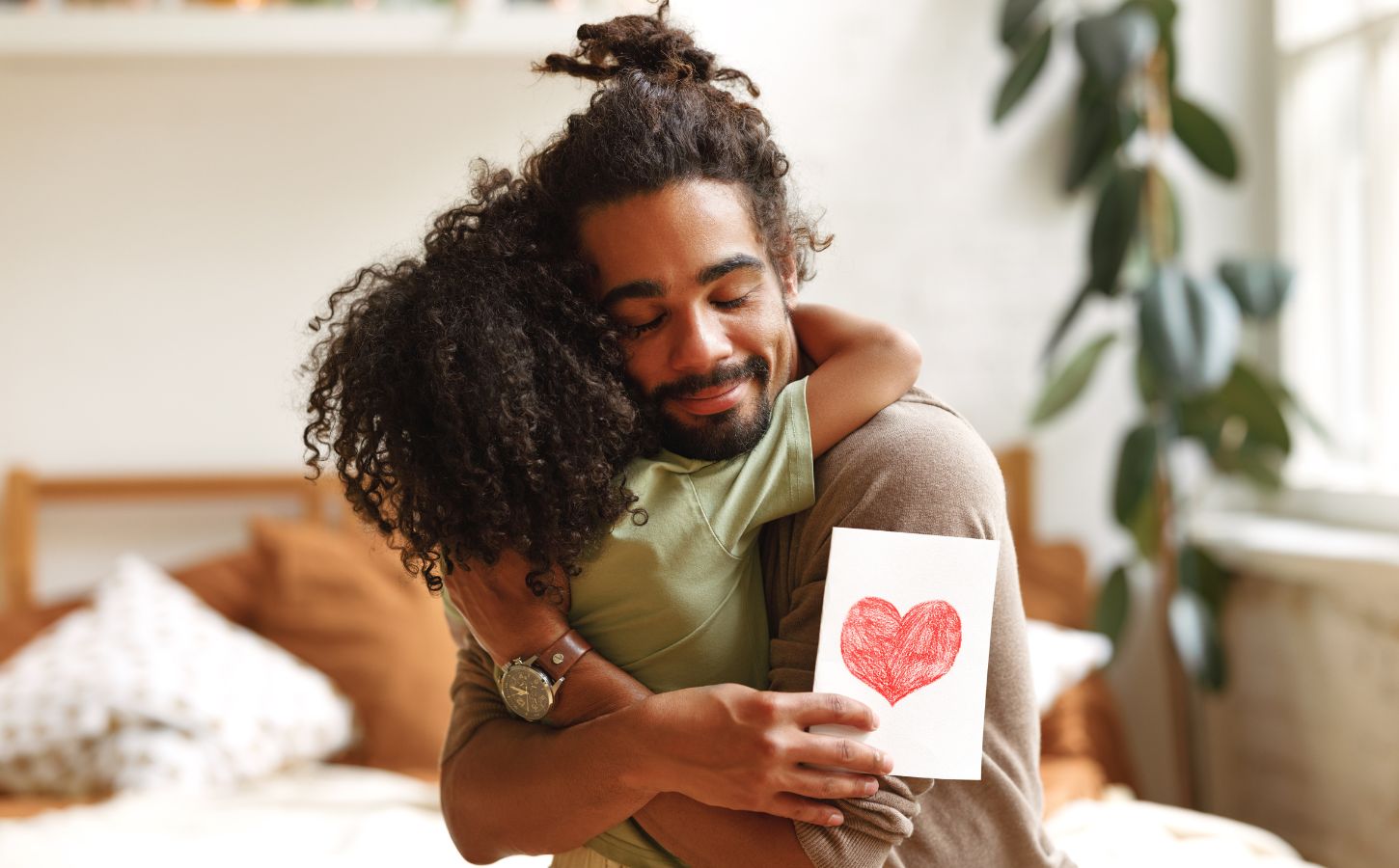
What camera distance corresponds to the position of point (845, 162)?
3250mm

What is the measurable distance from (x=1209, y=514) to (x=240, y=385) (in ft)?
8.06

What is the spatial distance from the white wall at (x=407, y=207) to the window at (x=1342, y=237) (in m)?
0.19

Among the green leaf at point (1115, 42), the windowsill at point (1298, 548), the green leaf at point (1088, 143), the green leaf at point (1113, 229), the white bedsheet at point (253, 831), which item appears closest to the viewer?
the white bedsheet at point (253, 831)

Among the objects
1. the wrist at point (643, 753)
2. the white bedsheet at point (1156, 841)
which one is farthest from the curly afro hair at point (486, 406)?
the white bedsheet at point (1156, 841)

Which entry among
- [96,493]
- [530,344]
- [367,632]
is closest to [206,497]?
[96,493]

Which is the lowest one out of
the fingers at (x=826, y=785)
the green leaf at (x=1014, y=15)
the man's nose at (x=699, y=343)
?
the fingers at (x=826, y=785)

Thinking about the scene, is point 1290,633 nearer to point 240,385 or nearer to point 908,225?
point 908,225

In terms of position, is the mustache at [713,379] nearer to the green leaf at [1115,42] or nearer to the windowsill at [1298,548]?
the windowsill at [1298,548]

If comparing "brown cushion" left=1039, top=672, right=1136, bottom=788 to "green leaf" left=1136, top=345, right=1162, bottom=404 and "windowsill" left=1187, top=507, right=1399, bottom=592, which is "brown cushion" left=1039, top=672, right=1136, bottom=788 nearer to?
"windowsill" left=1187, top=507, right=1399, bottom=592

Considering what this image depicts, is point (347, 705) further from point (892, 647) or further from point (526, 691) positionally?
point (892, 647)

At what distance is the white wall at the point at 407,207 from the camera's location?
10.2ft

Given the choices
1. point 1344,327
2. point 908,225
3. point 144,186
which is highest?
point 144,186

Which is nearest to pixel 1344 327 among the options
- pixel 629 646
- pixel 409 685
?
pixel 409 685

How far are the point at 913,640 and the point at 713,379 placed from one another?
0.88 feet
